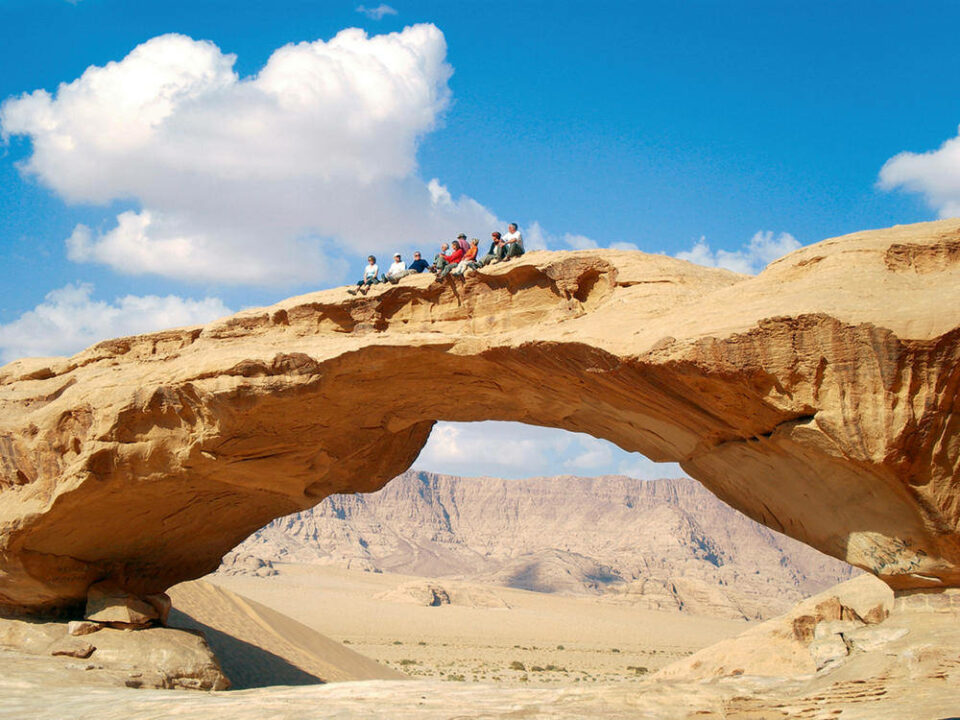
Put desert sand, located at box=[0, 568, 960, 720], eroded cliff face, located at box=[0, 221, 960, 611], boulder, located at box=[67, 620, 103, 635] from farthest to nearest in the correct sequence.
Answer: boulder, located at box=[67, 620, 103, 635]
eroded cliff face, located at box=[0, 221, 960, 611]
desert sand, located at box=[0, 568, 960, 720]

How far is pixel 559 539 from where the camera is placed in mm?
99438

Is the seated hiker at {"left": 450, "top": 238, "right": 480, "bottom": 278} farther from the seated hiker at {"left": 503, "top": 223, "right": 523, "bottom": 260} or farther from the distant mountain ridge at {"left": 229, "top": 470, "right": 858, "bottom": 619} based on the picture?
the distant mountain ridge at {"left": 229, "top": 470, "right": 858, "bottom": 619}

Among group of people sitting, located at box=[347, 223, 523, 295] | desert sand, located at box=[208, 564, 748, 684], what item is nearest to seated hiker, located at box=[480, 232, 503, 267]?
group of people sitting, located at box=[347, 223, 523, 295]

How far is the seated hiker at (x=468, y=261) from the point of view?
1209cm

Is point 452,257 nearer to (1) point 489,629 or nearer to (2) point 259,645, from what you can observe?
(2) point 259,645

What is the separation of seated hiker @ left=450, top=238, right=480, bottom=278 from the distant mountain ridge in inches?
1902

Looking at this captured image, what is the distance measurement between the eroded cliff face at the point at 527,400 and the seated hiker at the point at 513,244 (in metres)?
0.37

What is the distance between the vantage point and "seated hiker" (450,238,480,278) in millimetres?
12086

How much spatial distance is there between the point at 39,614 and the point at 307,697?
225 inches

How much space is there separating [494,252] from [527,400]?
6.98ft

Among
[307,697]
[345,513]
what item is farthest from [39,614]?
[345,513]

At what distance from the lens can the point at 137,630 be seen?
13.3 metres

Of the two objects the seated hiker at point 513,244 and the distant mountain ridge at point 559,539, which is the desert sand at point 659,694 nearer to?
the seated hiker at point 513,244

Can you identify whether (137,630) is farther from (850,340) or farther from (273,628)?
(850,340)
